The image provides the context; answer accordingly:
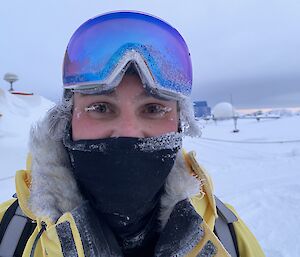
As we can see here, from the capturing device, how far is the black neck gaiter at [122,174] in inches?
54.6

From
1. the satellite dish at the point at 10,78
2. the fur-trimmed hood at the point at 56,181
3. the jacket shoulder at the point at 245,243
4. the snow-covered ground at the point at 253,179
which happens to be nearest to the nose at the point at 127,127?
the fur-trimmed hood at the point at 56,181

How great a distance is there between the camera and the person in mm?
1389

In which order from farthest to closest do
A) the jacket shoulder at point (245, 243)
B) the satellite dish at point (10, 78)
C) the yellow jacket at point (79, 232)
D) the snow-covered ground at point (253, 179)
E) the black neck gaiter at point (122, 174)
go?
the satellite dish at point (10, 78) → the snow-covered ground at point (253, 179) → the jacket shoulder at point (245, 243) → the black neck gaiter at point (122, 174) → the yellow jacket at point (79, 232)

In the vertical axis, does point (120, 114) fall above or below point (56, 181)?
above

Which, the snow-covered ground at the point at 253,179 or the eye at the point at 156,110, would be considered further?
the snow-covered ground at the point at 253,179

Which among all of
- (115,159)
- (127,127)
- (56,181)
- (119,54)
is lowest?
(56,181)

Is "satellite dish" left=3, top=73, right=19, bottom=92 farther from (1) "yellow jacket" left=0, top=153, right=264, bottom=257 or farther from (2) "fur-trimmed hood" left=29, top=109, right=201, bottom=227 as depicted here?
(2) "fur-trimmed hood" left=29, top=109, right=201, bottom=227

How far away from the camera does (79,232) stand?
1.32m

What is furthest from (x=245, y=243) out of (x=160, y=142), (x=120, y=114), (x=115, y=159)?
(x=120, y=114)

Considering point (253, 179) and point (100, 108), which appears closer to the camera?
point (100, 108)

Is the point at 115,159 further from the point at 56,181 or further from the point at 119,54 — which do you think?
the point at 119,54

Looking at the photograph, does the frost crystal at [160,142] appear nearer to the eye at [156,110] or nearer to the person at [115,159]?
the person at [115,159]

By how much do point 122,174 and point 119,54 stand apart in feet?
2.01

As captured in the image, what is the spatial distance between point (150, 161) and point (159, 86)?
Answer: 39 cm
